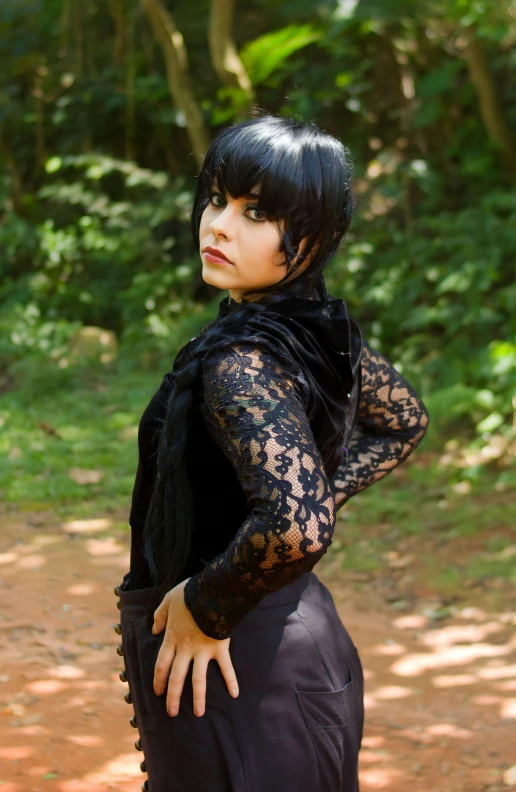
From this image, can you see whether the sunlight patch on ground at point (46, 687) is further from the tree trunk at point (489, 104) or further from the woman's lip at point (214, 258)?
the tree trunk at point (489, 104)

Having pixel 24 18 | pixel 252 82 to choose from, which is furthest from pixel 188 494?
pixel 24 18

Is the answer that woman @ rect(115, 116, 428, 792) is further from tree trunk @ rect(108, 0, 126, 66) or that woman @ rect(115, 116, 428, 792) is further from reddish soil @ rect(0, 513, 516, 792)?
tree trunk @ rect(108, 0, 126, 66)

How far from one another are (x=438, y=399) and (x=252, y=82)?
3653 millimetres

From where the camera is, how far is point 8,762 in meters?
3.02

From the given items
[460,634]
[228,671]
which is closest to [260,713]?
[228,671]

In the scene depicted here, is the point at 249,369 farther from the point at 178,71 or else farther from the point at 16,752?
the point at 178,71

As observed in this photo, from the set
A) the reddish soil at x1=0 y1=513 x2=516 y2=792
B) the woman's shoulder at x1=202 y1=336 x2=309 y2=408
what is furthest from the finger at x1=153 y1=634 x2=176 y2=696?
the reddish soil at x1=0 y1=513 x2=516 y2=792

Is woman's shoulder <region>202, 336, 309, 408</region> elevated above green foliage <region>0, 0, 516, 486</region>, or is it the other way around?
green foliage <region>0, 0, 516, 486</region>

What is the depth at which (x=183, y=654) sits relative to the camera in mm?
1436

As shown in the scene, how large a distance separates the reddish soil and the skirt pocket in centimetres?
162

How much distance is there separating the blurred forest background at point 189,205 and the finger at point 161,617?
13.1 feet

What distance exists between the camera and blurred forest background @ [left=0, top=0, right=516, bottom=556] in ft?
19.7

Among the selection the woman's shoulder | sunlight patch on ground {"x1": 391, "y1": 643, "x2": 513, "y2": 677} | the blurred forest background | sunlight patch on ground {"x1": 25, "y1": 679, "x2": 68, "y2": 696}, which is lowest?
sunlight patch on ground {"x1": 391, "y1": 643, "x2": 513, "y2": 677}

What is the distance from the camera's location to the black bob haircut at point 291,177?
1435mm
